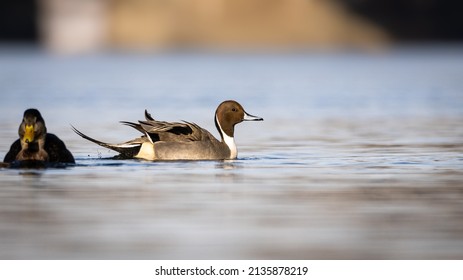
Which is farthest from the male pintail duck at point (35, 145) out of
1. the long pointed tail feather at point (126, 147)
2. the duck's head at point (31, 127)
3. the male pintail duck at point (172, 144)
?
the male pintail duck at point (172, 144)

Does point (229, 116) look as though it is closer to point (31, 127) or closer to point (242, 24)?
point (31, 127)

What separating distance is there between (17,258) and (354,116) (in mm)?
15333

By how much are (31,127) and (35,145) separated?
1.13 ft

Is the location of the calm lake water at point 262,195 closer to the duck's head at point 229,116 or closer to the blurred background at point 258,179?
the blurred background at point 258,179

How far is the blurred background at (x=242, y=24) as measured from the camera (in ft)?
349

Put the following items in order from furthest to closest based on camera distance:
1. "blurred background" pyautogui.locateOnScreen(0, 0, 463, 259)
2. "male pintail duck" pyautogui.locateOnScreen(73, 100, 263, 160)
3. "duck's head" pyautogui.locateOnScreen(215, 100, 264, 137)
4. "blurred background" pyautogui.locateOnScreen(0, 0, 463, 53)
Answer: "blurred background" pyautogui.locateOnScreen(0, 0, 463, 53) → "duck's head" pyautogui.locateOnScreen(215, 100, 264, 137) → "male pintail duck" pyautogui.locateOnScreen(73, 100, 263, 160) → "blurred background" pyautogui.locateOnScreen(0, 0, 463, 259)

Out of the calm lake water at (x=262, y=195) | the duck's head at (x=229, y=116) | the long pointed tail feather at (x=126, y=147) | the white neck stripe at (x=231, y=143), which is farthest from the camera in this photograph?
the duck's head at (x=229, y=116)

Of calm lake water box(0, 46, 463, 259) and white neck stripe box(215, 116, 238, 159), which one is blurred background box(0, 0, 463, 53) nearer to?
calm lake water box(0, 46, 463, 259)

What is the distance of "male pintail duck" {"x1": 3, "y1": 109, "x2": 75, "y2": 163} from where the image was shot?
14062 millimetres

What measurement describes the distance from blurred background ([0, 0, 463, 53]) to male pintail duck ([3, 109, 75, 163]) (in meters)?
91.3

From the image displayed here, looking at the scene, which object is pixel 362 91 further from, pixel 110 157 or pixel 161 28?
pixel 161 28

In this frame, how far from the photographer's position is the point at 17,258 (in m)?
9.13

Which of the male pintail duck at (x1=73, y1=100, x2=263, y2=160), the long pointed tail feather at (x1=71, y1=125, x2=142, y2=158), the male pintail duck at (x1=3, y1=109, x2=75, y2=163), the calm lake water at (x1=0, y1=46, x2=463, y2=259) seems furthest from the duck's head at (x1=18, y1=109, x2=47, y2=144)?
the male pintail duck at (x1=73, y1=100, x2=263, y2=160)

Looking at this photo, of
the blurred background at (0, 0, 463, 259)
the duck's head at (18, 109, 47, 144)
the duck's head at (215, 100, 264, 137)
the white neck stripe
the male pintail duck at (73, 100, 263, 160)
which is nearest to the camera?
the blurred background at (0, 0, 463, 259)
